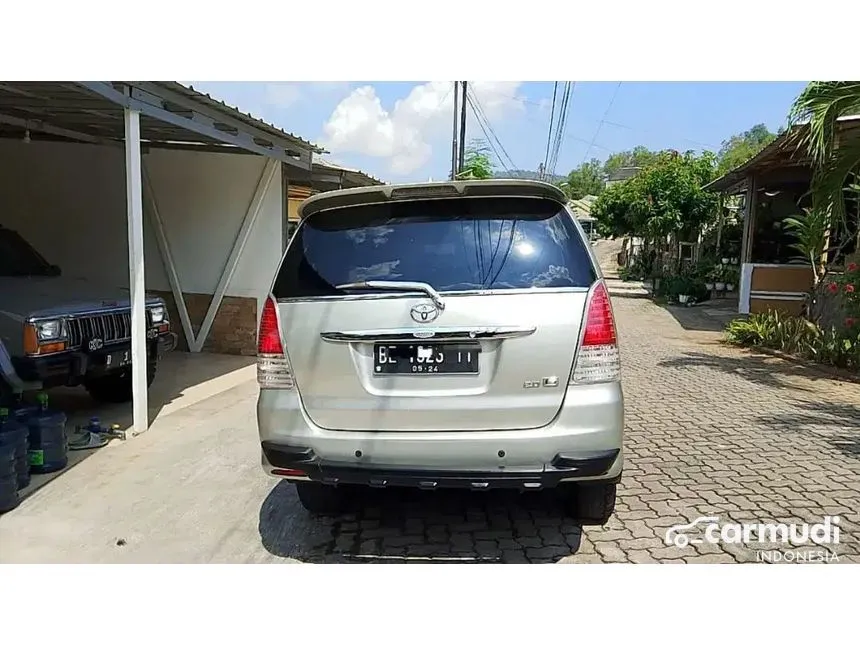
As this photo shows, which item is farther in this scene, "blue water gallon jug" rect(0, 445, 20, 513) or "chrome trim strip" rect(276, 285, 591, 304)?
"blue water gallon jug" rect(0, 445, 20, 513)

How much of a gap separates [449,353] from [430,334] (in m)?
0.12

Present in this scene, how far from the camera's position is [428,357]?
3047mm

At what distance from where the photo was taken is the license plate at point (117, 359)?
5.48m

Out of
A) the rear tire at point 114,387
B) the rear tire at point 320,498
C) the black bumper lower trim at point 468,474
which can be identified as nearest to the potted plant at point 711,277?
the rear tire at point 114,387

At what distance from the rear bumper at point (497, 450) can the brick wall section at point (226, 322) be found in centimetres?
659

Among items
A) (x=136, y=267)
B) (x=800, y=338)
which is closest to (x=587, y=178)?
(x=800, y=338)

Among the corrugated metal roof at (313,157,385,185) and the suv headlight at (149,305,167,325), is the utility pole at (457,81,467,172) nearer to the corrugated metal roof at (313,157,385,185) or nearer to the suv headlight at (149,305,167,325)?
the corrugated metal roof at (313,157,385,185)

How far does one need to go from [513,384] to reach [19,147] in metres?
9.36

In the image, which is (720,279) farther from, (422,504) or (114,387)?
(422,504)

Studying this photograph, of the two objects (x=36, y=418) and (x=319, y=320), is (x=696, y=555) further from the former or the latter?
(x=36, y=418)

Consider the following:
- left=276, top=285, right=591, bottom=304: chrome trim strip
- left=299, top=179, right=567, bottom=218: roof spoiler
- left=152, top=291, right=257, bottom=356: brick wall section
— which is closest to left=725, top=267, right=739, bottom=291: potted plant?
left=152, top=291, right=257, bottom=356: brick wall section

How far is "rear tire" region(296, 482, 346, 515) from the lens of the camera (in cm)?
382

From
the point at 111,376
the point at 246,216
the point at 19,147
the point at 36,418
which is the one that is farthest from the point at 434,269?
the point at 19,147

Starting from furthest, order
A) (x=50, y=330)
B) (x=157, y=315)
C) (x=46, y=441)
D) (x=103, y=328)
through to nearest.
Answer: (x=157, y=315) → (x=103, y=328) → (x=50, y=330) → (x=46, y=441)
